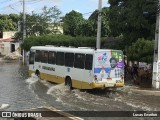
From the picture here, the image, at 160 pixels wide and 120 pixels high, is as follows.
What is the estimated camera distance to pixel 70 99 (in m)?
21.2

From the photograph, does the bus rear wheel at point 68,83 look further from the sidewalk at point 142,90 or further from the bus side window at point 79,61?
the sidewalk at point 142,90

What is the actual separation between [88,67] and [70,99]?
2436 millimetres

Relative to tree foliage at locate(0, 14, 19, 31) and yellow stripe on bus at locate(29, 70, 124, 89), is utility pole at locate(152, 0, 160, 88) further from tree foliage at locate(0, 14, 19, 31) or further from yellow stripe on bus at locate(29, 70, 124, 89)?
tree foliage at locate(0, 14, 19, 31)

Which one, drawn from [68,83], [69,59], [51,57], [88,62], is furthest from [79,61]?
[51,57]

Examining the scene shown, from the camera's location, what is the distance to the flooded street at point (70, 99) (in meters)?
18.5

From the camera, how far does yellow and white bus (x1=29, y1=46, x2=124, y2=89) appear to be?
887 inches

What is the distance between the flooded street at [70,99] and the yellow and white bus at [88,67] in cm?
60

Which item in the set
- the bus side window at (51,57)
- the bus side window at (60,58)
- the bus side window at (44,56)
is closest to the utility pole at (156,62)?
the bus side window at (60,58)

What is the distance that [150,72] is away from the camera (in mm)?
28031

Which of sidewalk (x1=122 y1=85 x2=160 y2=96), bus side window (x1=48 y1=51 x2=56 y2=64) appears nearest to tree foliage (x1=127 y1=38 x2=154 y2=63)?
sidewalk (x1=122 y1=85 x2=160 y2=96)

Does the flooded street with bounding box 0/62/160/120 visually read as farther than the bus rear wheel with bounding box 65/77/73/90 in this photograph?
No

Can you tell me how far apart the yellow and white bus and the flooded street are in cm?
60

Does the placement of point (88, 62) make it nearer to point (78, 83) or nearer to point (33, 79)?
point (78, 83)

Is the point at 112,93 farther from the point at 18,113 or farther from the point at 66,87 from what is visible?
the point at 18,113
